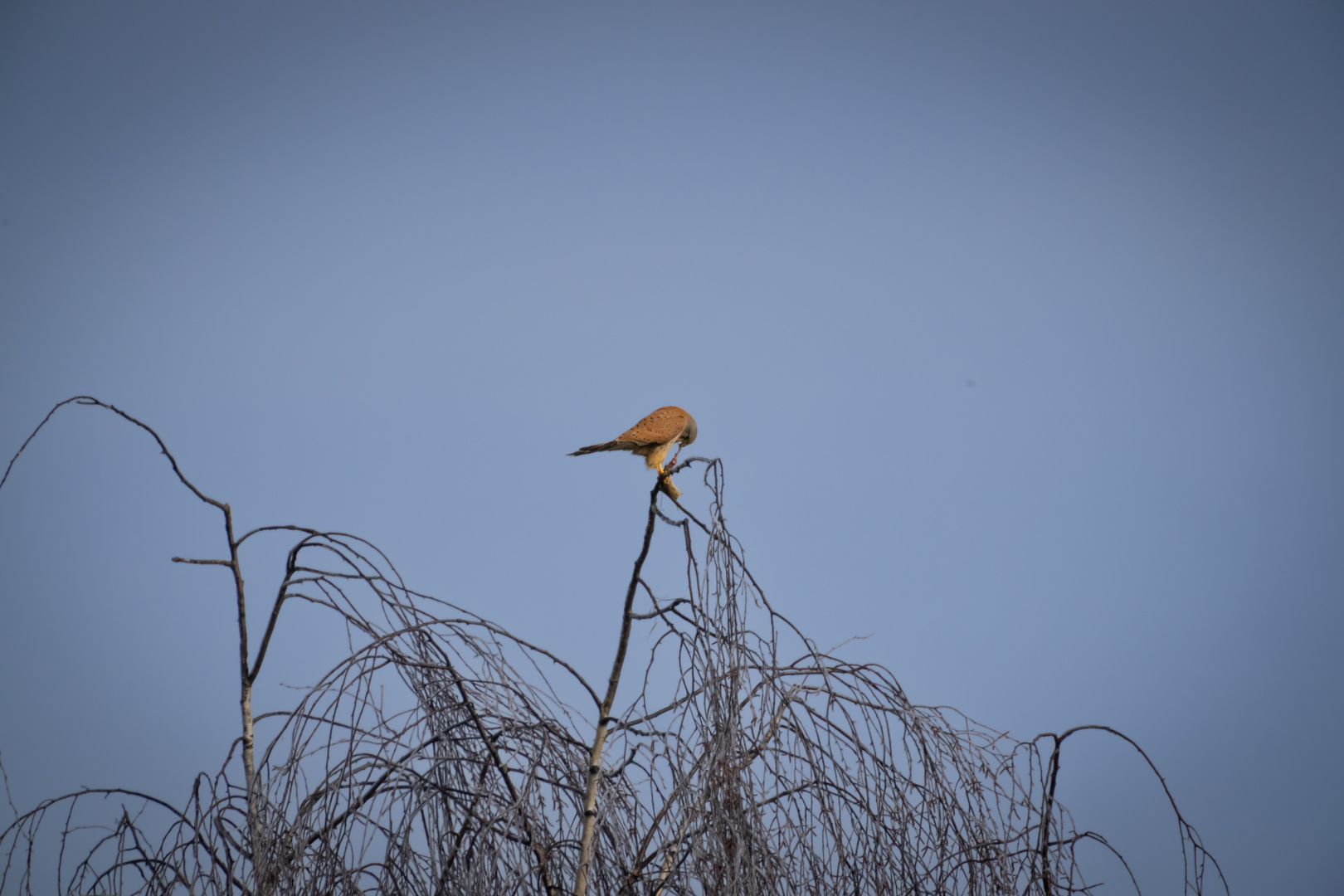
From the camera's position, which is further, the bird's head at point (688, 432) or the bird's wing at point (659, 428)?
the bird's head at point (688, 432)

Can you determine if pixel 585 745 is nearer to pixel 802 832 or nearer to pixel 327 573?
pixel 802 832

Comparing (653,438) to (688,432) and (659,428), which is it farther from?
(688,432)

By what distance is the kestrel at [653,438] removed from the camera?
2.07 metres

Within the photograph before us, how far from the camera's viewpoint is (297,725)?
149cm

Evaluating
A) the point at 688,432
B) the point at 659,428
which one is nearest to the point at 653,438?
the point at 659,428

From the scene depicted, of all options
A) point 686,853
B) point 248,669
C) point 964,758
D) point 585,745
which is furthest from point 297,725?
point 964,758

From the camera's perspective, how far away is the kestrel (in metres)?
2.07

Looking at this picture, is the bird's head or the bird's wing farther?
the bird's head

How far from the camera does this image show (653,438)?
208 cm

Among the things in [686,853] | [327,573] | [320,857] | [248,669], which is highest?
[327,573]

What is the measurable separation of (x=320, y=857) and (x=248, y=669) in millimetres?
328

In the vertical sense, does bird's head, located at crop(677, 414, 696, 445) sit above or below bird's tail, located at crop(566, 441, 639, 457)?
above

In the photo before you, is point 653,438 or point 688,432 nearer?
point 653,438

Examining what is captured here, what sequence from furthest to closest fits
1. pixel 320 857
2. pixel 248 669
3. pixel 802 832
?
1. pixel 802 832
2. pixel 248 669
3. pixel 320 857
